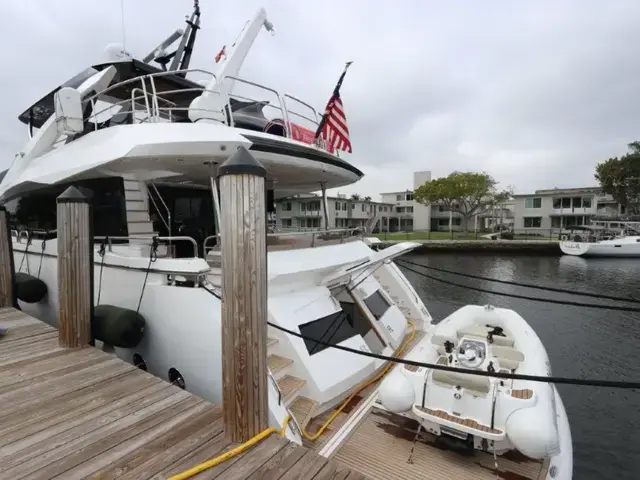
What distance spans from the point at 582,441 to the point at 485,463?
3.50 meters

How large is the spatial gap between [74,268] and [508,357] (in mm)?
5777

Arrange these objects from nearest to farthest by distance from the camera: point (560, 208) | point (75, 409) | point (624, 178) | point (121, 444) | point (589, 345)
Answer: point (121, 444) < point (75, 409) < point (589, 345) < point (624, 178) < point (560, 208)

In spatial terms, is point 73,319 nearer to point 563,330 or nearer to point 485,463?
point 485,463

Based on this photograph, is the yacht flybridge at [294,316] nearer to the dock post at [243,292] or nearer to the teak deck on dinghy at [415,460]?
the teak deck on dinghy at [415,460]

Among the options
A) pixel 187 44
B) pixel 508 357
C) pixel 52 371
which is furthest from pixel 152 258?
pixel 187 44

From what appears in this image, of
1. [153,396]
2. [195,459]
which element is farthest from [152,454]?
[153,396]

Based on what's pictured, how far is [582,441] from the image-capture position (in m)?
5.89

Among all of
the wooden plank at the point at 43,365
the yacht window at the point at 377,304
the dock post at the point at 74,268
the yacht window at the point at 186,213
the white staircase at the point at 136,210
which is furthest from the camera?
the yacht window at the point at 186,213

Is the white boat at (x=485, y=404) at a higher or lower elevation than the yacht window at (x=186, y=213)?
lower

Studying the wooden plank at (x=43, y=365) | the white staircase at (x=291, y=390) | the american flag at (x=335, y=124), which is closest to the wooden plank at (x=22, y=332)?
the wooden plank at (x=43, y=365)

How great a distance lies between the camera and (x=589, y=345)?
1046cm

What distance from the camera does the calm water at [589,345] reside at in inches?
223

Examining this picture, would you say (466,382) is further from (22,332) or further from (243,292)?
(22,332)

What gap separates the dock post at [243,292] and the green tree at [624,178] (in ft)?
167
